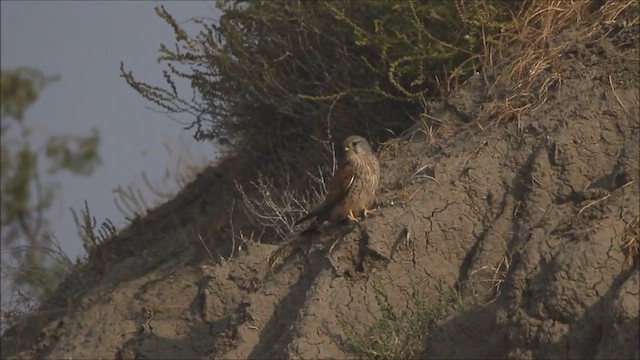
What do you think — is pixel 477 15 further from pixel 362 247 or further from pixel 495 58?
pixel 362 247

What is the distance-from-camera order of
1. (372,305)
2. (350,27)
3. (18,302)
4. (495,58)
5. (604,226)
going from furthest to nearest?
1. (18,302)
2. (350,27)
3. (495,58)
4. (372,305)
5. (604,226)

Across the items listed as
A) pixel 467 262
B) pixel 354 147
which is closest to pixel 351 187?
pixel 354 147

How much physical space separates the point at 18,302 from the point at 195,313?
265 cm

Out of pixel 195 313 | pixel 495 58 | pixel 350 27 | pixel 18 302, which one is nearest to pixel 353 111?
pixel 350 27

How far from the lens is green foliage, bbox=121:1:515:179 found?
9.80 m

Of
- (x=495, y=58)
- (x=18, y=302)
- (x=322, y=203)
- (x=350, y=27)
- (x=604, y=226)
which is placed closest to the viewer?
(x=604, y=226)

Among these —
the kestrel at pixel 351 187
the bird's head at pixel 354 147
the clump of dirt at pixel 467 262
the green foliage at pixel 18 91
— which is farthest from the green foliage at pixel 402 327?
the green foliage at pixel 18 91

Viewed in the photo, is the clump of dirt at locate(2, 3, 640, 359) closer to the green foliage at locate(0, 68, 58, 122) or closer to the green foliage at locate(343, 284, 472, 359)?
the green foliage at locate(343, 284, 472, 359)

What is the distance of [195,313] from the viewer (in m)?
9.54

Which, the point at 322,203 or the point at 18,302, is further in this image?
the point at 18,302

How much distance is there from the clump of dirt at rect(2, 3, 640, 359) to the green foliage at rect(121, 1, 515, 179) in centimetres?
47

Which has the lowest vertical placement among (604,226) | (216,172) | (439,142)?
(604,226)

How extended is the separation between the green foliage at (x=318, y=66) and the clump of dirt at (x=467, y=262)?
472mm

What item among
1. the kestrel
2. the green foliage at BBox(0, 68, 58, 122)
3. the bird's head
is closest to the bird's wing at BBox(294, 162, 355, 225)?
the kestrel
